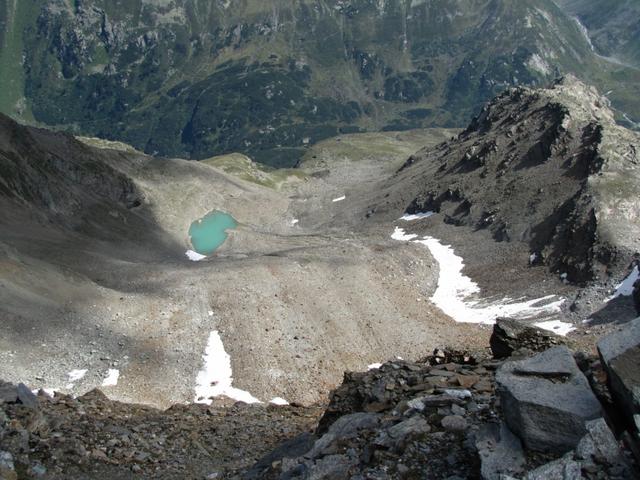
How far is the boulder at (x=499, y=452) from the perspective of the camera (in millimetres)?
15016

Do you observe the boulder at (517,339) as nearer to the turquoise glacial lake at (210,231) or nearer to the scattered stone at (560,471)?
the scattered stone at (560,471)

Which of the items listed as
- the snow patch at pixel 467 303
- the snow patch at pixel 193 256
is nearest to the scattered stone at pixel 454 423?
the snow patch at pixel 467 303

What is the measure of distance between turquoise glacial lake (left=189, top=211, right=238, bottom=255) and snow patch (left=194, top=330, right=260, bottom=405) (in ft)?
156

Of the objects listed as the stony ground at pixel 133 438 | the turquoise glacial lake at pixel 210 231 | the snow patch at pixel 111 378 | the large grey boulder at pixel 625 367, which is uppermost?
the large grey boulder at pixel 625 367

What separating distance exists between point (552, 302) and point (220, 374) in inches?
1588

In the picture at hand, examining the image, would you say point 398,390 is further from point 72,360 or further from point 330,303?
point 330,303

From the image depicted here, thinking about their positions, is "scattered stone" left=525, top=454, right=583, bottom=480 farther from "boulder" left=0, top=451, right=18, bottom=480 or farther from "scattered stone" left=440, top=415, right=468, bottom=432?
"boulder" left=0, top=451, right=18, bottom=480

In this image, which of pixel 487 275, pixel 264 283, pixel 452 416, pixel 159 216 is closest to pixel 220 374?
pixel 264 283

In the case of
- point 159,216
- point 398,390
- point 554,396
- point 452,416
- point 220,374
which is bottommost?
point 159,216

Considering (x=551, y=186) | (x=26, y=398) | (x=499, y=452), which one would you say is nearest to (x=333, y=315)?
(x=26, y=398)

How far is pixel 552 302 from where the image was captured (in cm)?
7331

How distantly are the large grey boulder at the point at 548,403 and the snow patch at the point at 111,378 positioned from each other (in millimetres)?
36761

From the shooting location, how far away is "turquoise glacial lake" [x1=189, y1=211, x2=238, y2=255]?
10844 cm

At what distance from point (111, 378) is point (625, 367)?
41.3m
